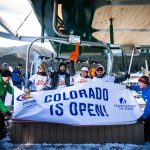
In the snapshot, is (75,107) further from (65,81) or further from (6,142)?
(65,81)

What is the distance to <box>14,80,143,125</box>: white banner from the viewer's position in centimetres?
650

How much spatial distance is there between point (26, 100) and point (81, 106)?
1035 mm

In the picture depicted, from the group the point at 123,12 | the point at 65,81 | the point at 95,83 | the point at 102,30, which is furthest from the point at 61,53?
the point at 95,83

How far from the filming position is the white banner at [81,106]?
21.3ft

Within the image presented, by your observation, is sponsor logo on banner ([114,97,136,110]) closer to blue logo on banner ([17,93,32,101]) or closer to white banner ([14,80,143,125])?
white banner ([14,80,143,125])

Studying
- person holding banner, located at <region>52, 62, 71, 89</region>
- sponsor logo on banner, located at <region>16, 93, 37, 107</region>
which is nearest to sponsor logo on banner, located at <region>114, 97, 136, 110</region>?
sponsor logo on banner, located at <region>16, 93, 37, 107</region>

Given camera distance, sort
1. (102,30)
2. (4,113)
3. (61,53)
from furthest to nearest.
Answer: (61,53)
(102,30)
(4,113)

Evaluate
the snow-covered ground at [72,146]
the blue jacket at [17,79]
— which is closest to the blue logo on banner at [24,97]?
the snow-covered ground at [72,146]

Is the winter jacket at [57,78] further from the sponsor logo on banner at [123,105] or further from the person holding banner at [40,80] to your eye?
the sponsor logo on banner at [123,105]

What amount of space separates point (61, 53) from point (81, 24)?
5.03 metres

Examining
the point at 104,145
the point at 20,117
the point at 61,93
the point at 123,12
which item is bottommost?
the point at 104,145

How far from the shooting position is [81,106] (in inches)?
261

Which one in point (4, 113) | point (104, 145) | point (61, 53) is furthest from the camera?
point (61, 53)

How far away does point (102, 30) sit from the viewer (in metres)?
11.4
